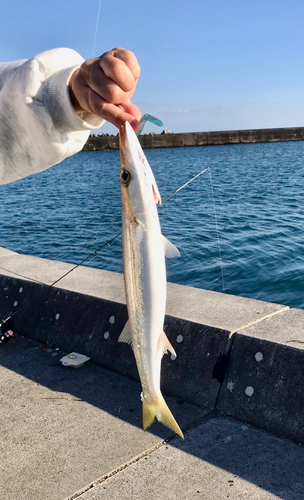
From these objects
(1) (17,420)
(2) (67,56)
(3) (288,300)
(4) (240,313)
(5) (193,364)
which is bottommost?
(3) (288,300)

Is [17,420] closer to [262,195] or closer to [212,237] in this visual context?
[212,237]

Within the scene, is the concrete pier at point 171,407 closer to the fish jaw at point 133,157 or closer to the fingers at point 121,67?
the fish jaw at point 133,157

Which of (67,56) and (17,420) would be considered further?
(17,420)

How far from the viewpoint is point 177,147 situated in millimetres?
110875

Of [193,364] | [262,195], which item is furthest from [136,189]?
[262,195]

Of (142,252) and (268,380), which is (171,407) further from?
(142,252)

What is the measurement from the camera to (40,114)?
6.87 feet

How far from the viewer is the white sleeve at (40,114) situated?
6.74 ft

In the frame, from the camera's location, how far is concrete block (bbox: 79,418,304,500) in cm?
315

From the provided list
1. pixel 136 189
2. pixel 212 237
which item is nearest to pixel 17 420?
pixel 136 189

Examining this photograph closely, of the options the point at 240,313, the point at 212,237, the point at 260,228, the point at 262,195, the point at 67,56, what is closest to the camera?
the point at 67,56

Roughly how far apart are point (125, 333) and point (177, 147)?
110859mm

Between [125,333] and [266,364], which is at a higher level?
[125,333]

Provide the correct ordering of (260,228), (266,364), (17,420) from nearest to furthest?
(266,364) < (17,420) < (260,228)
